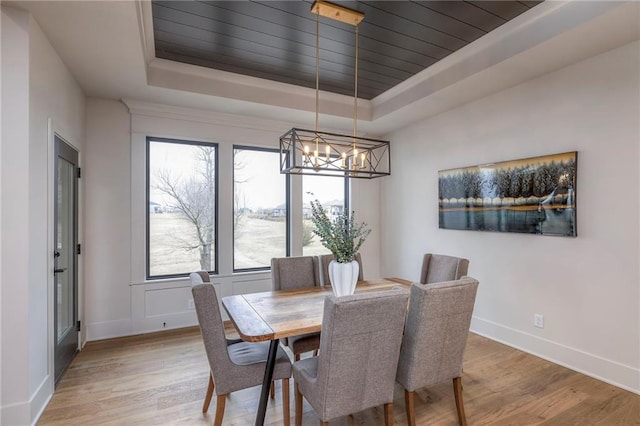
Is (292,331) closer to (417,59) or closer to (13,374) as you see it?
(13,374)

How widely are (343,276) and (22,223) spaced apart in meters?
2.14

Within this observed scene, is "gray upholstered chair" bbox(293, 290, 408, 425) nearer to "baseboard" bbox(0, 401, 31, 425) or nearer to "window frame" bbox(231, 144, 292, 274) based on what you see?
"baseboard" bbox(0, 401, 31, 425)

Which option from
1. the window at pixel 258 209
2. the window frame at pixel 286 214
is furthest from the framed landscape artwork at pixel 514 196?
the window at pixel 258 209

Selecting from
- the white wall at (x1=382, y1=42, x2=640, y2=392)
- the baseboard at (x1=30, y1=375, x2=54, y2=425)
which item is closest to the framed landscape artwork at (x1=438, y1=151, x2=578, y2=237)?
the white wall at (x1=382, y1=42, x2=640, y2=392)

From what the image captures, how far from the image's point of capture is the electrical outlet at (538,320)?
3.03m

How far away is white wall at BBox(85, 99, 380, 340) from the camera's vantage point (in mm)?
3496

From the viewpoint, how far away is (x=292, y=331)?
1816mm

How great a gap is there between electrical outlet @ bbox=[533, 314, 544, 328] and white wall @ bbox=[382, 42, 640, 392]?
0.05 m

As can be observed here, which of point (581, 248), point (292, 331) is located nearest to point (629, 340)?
point (581, 248)

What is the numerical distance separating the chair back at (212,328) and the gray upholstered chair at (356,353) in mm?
515

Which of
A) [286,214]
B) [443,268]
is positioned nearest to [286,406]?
[443,268]

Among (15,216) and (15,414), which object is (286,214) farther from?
(15,414)

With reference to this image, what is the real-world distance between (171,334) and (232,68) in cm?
304

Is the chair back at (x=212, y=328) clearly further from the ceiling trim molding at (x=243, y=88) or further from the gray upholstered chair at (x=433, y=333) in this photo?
the ceiling trim molding at (x=243, y=88)
